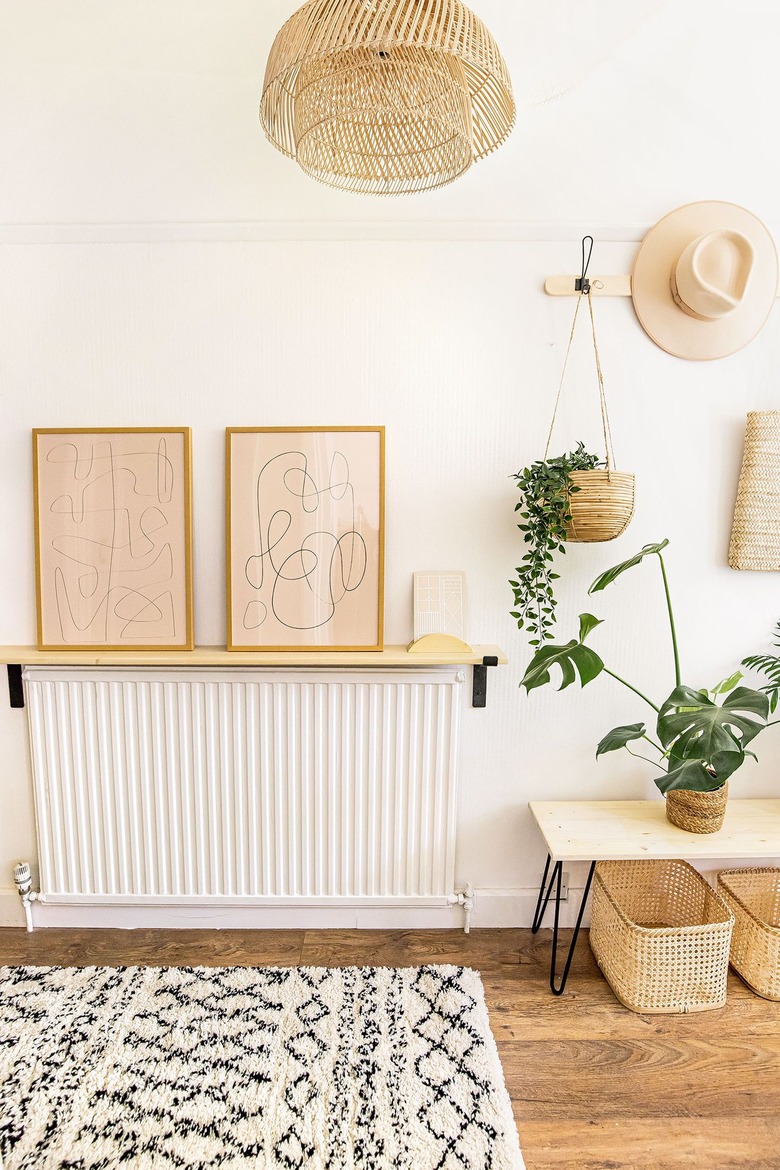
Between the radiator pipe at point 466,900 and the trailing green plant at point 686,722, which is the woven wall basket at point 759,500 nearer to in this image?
the trailing green plant at point 686,722

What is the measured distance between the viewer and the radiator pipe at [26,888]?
196 centimetres

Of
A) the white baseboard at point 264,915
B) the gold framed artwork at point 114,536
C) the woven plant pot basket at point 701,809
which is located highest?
the gold framed artwork at point 114,536

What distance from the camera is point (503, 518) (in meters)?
1.92

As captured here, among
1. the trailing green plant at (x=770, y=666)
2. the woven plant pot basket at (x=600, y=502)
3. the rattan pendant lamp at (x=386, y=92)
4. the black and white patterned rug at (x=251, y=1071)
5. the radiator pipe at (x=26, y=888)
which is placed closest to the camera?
the rattan pendant lamp at (x=386, y=92)

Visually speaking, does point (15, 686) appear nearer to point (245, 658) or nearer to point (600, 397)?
point (245, 658)

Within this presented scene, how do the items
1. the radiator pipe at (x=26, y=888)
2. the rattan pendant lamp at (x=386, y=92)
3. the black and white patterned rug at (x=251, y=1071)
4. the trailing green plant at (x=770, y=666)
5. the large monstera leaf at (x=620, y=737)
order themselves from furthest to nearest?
the radiator pipe at (x=26, y=888) < the trailing green plant at (x=770, y=666) < the large monstera leaf at (x=620, y=737) < the black and white patterned rug at (x=251, y=1071) < the rattan pendant lamp at (x=386, y=92)

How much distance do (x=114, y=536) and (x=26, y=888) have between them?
112 cm

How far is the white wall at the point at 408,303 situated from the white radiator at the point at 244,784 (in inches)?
6.1

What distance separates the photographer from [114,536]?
1.90m

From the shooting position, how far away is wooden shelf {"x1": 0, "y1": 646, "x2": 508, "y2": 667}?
5.99 ft

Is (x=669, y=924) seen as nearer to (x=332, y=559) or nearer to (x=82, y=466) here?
(x=332, y=559)

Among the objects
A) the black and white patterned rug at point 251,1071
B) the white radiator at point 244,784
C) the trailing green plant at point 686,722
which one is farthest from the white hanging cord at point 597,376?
the black and white patterned rug at point 251,1071

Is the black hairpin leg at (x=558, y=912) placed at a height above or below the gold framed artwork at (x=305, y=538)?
below

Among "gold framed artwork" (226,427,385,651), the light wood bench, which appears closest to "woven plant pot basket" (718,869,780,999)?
the light wood bench
